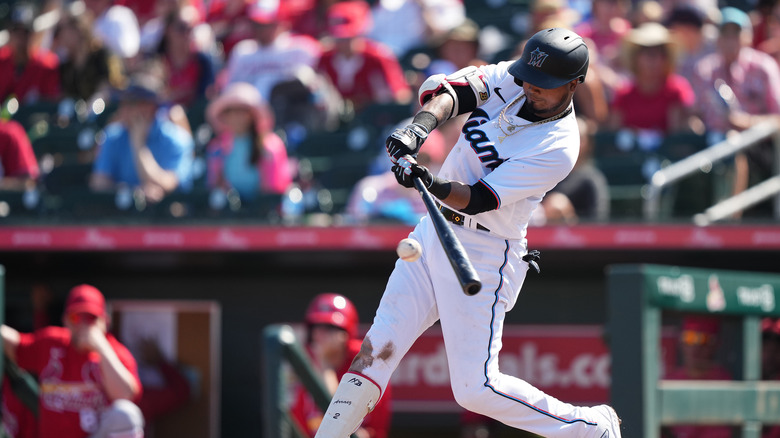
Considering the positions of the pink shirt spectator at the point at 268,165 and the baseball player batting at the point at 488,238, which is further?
the pink shirt spectator at the point at 268,165

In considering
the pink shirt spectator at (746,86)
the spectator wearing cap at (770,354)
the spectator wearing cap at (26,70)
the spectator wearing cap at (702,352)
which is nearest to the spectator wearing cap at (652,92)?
the pink shirt spectator at (746,86)

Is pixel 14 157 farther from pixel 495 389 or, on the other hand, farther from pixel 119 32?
pixel 495 389

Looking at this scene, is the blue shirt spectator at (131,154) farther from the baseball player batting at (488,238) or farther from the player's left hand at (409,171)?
the player's left hand at (409,171)

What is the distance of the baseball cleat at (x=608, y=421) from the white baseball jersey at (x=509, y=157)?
672 mm

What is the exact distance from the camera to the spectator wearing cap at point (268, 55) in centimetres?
805

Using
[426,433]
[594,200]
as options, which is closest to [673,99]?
[594,200]

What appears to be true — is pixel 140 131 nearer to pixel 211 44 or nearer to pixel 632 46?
pixel 211 44

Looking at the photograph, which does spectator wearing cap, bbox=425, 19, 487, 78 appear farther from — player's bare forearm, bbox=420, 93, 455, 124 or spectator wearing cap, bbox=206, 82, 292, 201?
player's bare forearm, bbox=420, 93, 455, 124

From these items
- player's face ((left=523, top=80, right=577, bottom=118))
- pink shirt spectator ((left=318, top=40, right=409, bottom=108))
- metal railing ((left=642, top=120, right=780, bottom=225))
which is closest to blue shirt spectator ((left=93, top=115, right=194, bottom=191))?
pink shirt spectator ((left=318, top=40, right=409, bottom=108))

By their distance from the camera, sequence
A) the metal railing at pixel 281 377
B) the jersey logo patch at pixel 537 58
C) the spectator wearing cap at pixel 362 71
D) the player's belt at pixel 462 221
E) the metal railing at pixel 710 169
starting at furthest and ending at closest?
the spectator wearing cap at pixel 362 71 < the metal railing at pixel 710 169 < the metal railing at pixel 281 377 < the player's belt at pixel 462 221 < the jersey logo patch at pixel 537 58

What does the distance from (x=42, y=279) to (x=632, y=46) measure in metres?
3.88

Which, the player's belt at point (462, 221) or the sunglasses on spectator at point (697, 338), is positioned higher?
the player's belt at point (462, 221)

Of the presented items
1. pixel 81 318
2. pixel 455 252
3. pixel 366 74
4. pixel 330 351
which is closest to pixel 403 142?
pixel 455 252

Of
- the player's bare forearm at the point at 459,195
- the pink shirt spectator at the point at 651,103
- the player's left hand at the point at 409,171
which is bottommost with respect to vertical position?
the player's bare forearm at the point at 459,195
